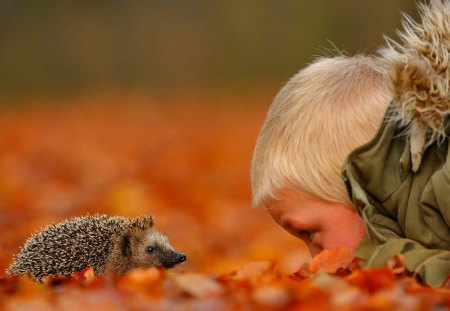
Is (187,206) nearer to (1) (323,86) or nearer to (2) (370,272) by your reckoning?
(1) (323,86)

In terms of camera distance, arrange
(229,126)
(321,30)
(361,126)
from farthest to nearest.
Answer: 1. (321,30)
2. (229,126)
3. (361,126)

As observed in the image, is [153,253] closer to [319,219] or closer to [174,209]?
[319,219]

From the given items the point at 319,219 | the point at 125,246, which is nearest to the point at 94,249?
the point at 125,246

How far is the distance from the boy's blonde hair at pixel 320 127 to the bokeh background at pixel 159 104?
0.64 metres

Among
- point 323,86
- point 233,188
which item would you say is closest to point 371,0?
point 233,188

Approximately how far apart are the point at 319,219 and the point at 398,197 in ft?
1.46

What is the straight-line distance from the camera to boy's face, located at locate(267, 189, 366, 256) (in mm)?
4961

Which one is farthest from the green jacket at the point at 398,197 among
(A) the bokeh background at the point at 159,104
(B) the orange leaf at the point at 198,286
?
(A) the bokeh background at the point at 159,104

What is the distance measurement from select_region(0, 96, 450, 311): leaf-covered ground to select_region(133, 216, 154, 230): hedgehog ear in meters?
0.32

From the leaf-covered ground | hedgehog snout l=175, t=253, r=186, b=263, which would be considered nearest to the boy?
the leaf-covered ground

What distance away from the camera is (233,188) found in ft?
40.9

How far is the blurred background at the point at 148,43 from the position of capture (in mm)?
35375

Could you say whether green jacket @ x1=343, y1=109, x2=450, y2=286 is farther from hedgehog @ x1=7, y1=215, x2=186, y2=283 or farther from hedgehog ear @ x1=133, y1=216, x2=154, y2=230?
hedgehog ear @ x1=133, y1=216, x2=154, y2=230

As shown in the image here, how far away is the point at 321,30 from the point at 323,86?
93.1ft
